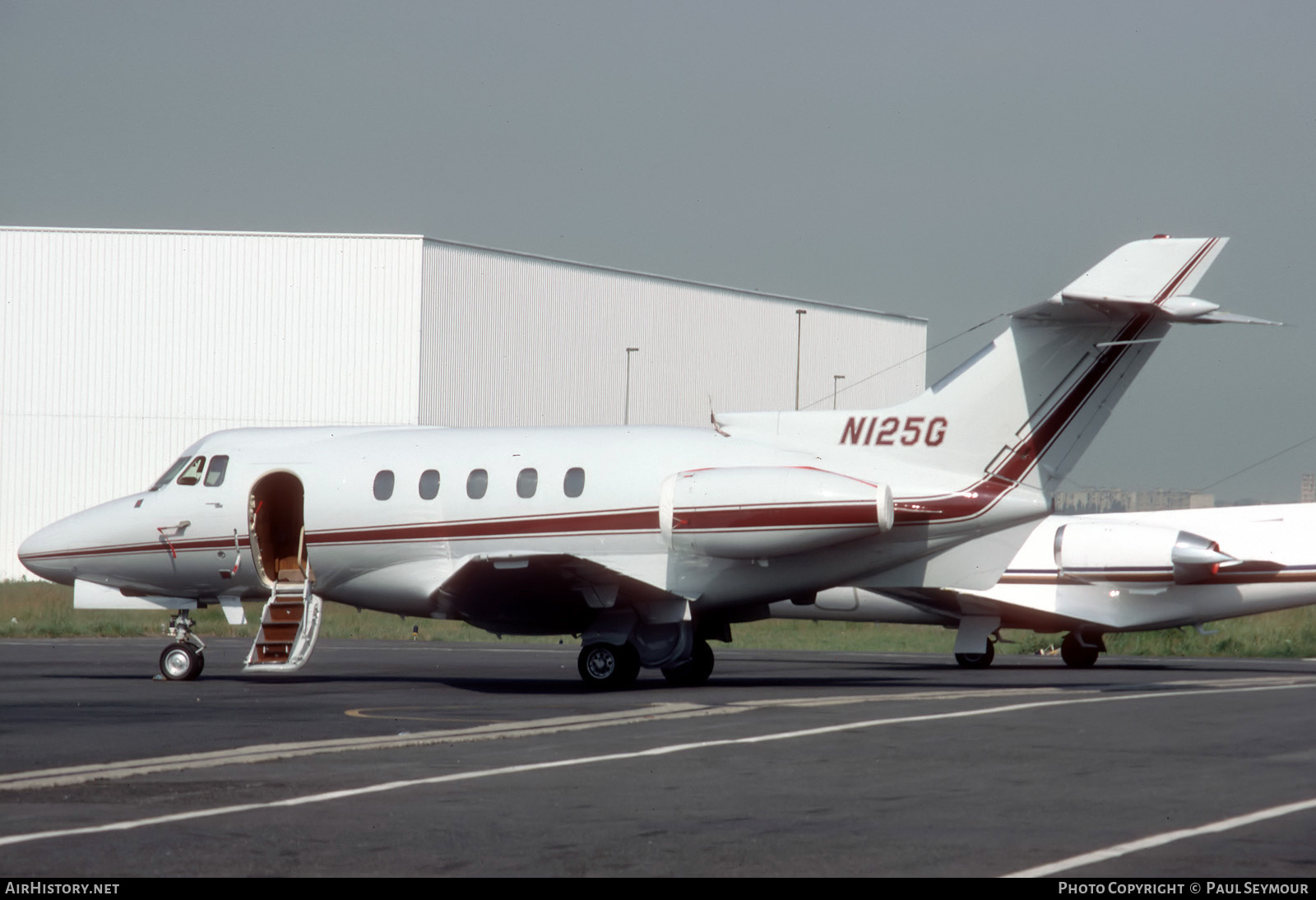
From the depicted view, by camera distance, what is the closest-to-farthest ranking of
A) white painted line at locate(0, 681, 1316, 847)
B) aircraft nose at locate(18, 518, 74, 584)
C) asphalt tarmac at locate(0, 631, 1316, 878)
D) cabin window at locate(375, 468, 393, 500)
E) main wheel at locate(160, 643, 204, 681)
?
1. asphalt tarmac at locate(0, 631, 1316, 878)
2. white painted line at locate(0, 681, 1316, 847)
3. cabin window at locate(375, 468, 393, 500)
4. main wheel at locate(160, 643, 204, 681)
5. aircraft nose at locate(18, 518, 74, 584)

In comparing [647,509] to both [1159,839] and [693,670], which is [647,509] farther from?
[1159,839]

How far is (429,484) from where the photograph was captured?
75.6 ft

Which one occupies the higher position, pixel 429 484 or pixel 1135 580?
pixel 429 484

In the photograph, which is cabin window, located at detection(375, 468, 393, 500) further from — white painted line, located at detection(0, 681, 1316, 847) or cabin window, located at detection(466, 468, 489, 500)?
white painted line, located at detection(0, 681, 1316, 847)

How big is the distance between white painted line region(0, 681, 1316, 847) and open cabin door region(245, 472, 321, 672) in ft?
29.5

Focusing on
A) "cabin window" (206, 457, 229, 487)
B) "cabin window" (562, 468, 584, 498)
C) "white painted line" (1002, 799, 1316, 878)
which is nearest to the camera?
"white painted line" (1002, 799, 1316, 878)

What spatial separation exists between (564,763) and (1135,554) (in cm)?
1845

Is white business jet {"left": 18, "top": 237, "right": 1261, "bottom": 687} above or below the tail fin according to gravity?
below

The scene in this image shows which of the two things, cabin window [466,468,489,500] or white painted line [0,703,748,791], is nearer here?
white painted line [0,703,748,791]

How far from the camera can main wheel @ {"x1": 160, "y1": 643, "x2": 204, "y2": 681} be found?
23547mm

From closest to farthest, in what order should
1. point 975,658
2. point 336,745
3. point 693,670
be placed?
point 336,745
point 693,670
point 975,658

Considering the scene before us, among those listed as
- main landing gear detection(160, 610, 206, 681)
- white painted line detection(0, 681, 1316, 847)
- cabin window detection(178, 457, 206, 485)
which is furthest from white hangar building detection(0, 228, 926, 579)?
white painted line detection(0, 681, 1316, 847)

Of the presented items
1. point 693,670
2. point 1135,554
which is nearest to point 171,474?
point 693,670
